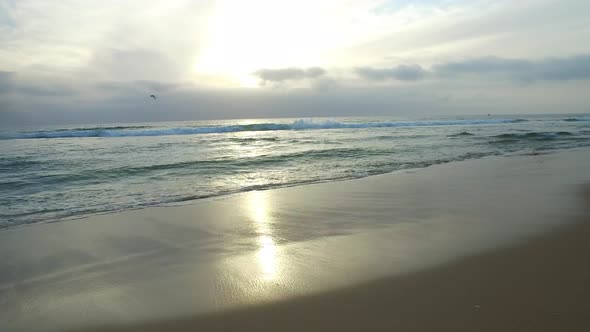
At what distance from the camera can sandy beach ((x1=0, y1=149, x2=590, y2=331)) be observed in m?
2.80

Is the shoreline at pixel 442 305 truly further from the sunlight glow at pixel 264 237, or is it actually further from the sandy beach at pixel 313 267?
the sunlight glow at pixel 264 237

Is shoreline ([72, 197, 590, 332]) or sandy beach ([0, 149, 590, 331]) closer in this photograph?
shoreline ([72, 197, 590, 332])

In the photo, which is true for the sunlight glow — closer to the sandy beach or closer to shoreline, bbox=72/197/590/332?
the sandy beach

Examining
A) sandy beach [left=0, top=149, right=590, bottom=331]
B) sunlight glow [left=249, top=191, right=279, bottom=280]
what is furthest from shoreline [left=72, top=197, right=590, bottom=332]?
sunlight glow [left=249, top=191, right=279, bottom=280]

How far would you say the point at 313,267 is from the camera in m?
3.78

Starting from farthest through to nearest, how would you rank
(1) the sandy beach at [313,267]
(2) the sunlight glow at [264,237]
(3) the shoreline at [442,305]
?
(2) the sunlight glow at [264,237], (1) the sandy beach at [313,267], (3) the shoreline at [442,305]

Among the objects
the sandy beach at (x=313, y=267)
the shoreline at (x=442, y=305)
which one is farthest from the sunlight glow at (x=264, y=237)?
the shoreline at (x=442, y=305)

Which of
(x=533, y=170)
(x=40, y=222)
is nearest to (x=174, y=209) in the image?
(x=40, y=222)

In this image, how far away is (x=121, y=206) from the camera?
289 inches

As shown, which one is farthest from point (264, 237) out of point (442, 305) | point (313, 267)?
point (442, 305)

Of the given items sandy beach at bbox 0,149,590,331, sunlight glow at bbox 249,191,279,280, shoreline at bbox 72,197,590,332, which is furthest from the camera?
sunlight glow at bbox 249,191,279,280

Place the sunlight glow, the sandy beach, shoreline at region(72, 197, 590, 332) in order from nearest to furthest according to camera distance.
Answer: shoreline at region(72, 197, 590, 332) < the sandy beach < the sunlight glow

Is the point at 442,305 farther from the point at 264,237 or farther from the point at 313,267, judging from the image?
the point at 264,237

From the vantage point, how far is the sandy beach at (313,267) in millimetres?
2797
